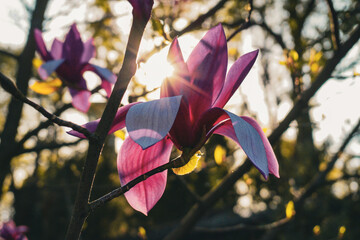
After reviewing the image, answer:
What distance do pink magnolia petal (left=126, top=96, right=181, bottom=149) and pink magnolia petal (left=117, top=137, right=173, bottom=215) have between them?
17 centimetres

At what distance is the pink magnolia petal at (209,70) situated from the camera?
0.63 meters

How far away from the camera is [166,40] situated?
1.12 meters

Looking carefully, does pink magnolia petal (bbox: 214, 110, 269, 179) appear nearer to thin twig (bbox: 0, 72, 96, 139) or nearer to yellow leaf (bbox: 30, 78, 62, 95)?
thin twig (bbox: 0, 72, 96, 139)

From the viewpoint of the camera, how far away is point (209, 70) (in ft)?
2.06

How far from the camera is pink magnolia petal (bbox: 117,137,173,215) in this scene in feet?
2.14

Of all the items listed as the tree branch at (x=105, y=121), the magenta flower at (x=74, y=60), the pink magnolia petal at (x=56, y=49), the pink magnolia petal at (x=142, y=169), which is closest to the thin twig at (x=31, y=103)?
the tree branch at (x=105, y=121)

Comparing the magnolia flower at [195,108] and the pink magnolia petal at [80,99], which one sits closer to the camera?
the magnolia flower at [195,108]

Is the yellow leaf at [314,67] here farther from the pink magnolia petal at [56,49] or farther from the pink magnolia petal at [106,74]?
the pink magnolia petal at [56,49]

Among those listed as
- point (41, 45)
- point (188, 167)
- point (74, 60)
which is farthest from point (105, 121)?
point (41, 45)

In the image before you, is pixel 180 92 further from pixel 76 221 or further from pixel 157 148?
pixel 76 221

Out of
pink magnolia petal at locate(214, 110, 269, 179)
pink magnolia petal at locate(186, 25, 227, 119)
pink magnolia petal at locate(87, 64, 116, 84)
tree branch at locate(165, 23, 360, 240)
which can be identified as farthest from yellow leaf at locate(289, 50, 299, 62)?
pink magnolia petal at locate(214, 110, 269, 179)

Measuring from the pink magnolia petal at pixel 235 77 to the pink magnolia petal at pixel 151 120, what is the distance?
163 millimetres

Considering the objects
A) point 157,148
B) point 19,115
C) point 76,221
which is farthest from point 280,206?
point 76,221

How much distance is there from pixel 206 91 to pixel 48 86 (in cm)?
94
